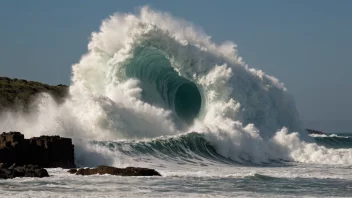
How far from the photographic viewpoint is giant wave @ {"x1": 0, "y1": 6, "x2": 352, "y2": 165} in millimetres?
32750

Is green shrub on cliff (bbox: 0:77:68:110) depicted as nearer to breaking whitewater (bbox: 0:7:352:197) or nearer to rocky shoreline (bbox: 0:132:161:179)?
breaking whitewater (bbox: 0:7:352:197)

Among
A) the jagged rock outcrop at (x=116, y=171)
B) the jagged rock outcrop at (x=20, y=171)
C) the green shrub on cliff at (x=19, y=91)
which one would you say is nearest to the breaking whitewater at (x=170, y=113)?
the jagged rock outcrop at (x=116, y=171)

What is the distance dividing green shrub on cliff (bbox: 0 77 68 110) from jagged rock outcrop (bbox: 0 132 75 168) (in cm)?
2949

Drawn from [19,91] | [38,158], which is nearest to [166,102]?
[38,158]

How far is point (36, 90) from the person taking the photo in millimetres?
70812

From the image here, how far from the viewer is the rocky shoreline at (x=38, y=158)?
22.5 meters

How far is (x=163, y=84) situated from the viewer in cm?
3838

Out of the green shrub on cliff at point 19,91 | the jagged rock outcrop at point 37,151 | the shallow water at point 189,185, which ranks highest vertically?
the green shrub on cliff at point 19,91

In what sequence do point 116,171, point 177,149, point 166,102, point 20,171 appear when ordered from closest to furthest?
point 20,171 < point 116,171 < point 177,149 < point 166,102

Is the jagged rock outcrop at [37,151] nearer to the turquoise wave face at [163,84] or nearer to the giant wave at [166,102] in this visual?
the giant wave at [166,102]

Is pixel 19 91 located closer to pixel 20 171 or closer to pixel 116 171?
pixel 116 171

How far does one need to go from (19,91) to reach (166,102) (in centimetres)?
3377

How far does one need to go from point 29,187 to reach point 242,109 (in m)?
17.4

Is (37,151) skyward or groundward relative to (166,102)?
groundward
